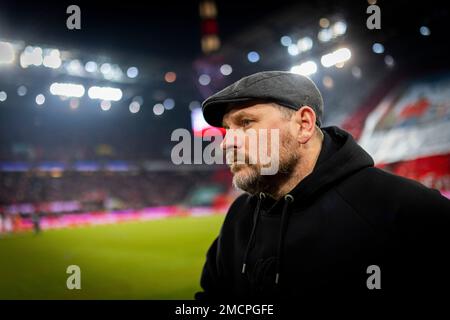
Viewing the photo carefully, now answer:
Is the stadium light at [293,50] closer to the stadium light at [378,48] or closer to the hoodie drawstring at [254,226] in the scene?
the stadium light at [378,48]

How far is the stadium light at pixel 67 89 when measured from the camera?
14.9m

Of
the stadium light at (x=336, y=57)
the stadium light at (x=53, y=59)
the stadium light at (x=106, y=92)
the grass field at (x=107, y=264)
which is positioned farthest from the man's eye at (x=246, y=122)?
the stadium light at (x=106, y=92)

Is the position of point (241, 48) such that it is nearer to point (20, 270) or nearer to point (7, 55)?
point (7, 55)

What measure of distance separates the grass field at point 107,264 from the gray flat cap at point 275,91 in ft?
14.3

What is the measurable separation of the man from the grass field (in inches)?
158

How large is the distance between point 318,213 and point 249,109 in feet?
1.77

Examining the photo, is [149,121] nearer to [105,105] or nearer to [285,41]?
[105,105]

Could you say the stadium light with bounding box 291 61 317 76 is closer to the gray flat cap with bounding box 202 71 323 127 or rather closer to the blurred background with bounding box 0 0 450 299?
the blurred background with bounding box 0 0 450 299

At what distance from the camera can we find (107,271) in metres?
7.26

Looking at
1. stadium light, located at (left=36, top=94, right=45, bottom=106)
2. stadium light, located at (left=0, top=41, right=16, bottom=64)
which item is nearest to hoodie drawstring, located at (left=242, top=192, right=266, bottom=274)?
stadium light, located at (left=0, top=41, right=16, bottom=64)

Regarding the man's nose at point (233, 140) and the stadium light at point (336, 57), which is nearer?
the man's nose at point (233, 140)

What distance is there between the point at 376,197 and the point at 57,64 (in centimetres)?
1439

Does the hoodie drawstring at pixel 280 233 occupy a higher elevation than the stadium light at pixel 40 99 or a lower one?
lower
